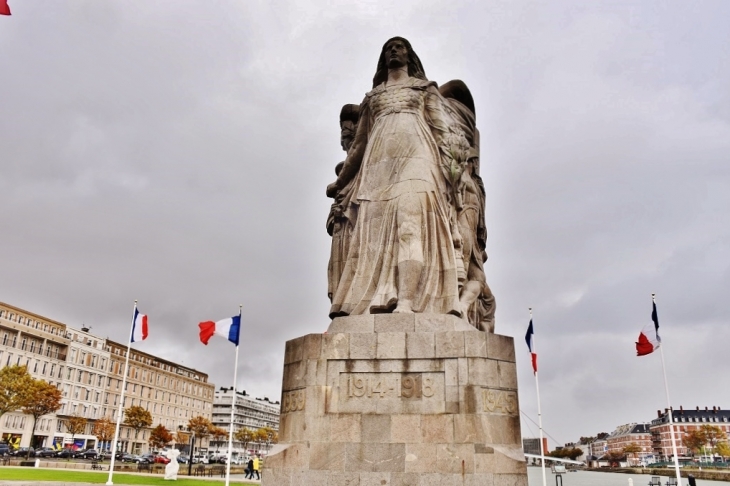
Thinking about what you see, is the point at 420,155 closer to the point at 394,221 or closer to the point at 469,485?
the point at 394,221

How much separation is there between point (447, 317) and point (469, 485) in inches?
114

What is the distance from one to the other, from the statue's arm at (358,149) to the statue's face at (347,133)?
109 centimetres

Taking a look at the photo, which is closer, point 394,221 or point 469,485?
point 469,485

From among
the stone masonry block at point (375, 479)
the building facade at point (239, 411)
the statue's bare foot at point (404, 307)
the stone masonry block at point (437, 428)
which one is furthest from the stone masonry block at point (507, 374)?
the building facade at point (239, 411)

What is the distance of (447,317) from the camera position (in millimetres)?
10500

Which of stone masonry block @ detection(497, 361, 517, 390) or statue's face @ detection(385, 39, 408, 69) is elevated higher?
statue's face @ detection(385, 39, 408, 69)

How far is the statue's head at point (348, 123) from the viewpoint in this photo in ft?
48.5

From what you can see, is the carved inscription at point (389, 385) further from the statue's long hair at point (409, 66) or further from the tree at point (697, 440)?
the tree at point (697, 440)

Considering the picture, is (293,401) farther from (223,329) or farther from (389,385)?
(223,329)

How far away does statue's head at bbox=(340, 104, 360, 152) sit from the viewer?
48.5ft

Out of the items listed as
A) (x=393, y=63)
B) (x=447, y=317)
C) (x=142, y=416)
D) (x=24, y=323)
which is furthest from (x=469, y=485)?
(x=24, y=323)

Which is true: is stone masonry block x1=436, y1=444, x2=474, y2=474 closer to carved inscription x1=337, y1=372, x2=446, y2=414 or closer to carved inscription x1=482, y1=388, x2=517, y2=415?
carved inscription x1=337, y1=372, x2=446, y2=414

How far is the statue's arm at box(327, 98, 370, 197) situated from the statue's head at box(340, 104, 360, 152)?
112 centimetres

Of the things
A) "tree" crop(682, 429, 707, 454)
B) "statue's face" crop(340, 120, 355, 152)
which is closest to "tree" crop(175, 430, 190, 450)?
"tree" crop(682, 429, 707, 454)
